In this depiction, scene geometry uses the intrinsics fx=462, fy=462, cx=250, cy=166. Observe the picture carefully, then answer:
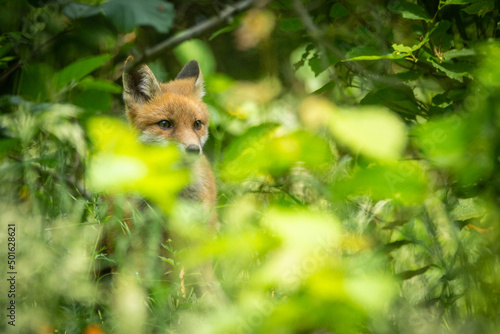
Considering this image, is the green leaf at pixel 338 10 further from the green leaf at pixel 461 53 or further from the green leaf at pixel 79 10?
the green leaf at pixel 79 10

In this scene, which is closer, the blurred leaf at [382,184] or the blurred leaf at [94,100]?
the blurred leaf at [382,184]

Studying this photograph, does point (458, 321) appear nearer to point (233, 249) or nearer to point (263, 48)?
point (233, 249)

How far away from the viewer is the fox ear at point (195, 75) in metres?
2.62

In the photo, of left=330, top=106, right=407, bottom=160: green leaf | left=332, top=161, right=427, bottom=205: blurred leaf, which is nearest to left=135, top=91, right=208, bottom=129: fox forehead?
left=330, top=106, right=407, bottom=160: green leaf

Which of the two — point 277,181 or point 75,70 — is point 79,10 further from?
point 277,181

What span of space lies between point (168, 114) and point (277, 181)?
0.71 meters

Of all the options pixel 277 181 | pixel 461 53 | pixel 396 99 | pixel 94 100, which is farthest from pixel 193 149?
pixel 461 53

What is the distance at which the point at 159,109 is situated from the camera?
2.52 m

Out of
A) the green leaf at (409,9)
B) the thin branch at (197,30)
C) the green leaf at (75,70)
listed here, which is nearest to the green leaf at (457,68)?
the green leaf at (409,9)

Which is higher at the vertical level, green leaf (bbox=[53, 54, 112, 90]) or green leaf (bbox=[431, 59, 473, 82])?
green leaf (bbox=[431, 59, 473, 82])

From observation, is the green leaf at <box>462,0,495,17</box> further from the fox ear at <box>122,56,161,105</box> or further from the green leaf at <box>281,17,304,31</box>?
the fox ear at <box>122,56,161,105</box>

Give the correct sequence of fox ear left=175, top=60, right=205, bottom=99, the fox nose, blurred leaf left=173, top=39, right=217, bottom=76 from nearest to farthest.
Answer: the fox nose < fox ear left=175, top=60, right=205, bottom=99 < blurred leaf left=173, top=39, right=217, bottom=76

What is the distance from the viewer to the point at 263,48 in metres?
3.30

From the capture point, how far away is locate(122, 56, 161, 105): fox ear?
2.49 m
